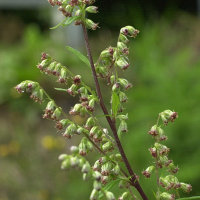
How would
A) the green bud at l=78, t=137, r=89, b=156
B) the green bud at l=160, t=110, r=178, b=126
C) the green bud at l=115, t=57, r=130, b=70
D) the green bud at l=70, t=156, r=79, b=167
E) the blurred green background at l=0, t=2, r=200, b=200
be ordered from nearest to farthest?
the green bud at l=70, t=156, r=79, b=167
the green bud at l=78, t=137, r=89, b=156
the green bud at l=115, t=57, r=130, b=70
the green bud at l=160, t=110, r=178, b=126
the blurred green background at l=0, t=2, r=200, b=200

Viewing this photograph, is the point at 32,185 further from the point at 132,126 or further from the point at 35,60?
the point at 35,60

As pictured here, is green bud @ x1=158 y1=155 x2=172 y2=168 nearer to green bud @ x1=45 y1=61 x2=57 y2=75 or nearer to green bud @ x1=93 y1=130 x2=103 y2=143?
green bud @ x1=93 y1=130 x2=103 y2=143

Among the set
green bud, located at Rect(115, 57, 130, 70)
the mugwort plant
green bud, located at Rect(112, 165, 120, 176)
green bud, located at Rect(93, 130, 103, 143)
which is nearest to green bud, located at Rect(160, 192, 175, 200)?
the mugwort plant

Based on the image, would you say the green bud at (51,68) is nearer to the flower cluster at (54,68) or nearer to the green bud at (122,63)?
the flower cluster at (54,68)

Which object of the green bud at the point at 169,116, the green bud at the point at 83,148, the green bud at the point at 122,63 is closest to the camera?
the green bud at the point at 83,148

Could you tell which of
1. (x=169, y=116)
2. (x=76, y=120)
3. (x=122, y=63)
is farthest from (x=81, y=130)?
(x=76, y=120)

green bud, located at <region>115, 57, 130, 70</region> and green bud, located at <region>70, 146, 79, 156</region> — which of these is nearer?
green bud, located at <region>70, 146, 79, 156</region>

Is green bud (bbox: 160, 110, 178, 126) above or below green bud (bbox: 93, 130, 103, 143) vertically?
above

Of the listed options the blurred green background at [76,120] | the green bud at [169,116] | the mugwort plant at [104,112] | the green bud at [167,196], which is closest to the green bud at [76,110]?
the mugwort plant at [104,112]

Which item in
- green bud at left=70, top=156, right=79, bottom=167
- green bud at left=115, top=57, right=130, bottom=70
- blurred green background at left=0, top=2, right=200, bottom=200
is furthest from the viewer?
blurred green background at left=0, top=2, right=200, bottom=200

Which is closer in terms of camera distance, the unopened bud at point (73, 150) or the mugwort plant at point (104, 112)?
the unopened bud at point (73, 150)

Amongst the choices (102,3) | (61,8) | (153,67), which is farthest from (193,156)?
(102,3)

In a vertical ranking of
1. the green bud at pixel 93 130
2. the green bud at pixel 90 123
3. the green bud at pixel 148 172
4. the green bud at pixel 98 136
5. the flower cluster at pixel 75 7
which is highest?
the flower cluster at pixel 75 7
